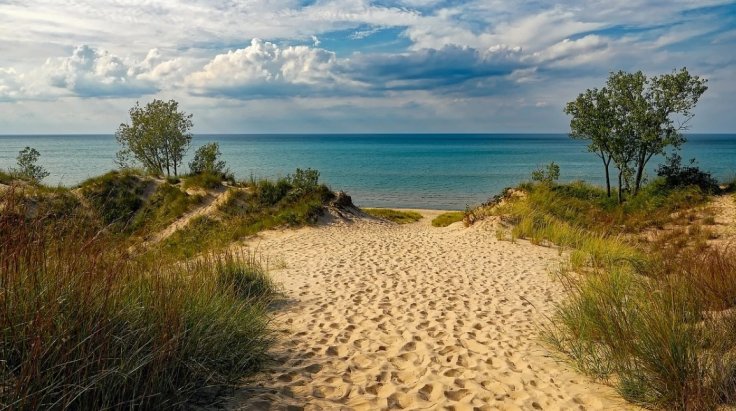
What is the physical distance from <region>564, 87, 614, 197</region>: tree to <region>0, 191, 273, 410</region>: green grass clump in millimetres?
23030

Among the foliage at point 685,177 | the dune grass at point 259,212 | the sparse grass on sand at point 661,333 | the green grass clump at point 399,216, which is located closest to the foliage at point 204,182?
the dune grass at point 259,212

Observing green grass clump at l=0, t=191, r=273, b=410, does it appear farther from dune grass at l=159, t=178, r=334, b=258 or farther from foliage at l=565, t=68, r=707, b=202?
foliage at l=565, t=68, r=707, b=202

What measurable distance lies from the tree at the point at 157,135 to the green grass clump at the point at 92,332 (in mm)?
26591

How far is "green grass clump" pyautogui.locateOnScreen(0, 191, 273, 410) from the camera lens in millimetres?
3105

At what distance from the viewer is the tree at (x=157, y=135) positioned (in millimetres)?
28922

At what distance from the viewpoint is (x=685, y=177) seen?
22234 mm

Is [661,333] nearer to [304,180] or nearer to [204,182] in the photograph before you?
[304,180]

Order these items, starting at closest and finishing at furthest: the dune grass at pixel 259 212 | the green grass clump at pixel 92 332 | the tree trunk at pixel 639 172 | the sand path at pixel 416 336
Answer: the green grass clump at pixel 92 332, the sand path at pixel 416 336, the dune grass at pixel 259 212, the tree trunk at pixel 639 172

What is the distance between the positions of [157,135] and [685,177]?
28.9m

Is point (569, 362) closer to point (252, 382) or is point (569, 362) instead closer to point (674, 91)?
point (252, 382)

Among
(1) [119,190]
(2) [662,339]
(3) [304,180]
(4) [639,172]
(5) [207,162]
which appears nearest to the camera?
(2) [662,339]

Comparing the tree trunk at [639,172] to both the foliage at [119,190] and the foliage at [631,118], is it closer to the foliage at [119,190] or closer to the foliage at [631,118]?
the foliage at [631,118]

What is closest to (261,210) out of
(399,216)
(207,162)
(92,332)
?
(207,162)

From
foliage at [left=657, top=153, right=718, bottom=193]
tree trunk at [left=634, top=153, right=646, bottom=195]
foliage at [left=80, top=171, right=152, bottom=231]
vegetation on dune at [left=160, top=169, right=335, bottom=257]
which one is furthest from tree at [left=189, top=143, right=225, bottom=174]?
foliage at [left=657, top=153, right=718, bottom=193]
